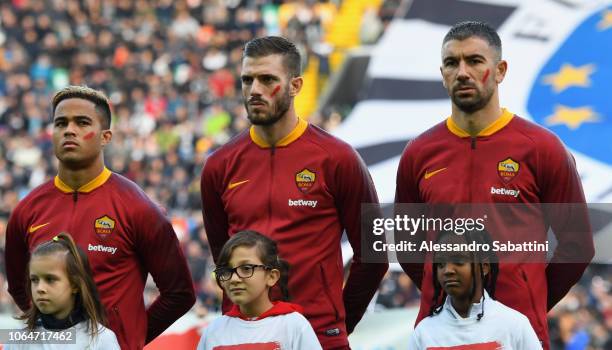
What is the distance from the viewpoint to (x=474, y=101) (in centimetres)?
579

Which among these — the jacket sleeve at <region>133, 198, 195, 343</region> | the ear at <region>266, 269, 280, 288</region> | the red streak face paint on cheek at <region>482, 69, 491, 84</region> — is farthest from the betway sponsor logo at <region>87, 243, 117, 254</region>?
the red streak face paint on cheek at <region>482, 69, 491, 84</region>

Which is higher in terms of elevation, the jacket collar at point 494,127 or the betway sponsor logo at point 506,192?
the jacket collar at point 494,127

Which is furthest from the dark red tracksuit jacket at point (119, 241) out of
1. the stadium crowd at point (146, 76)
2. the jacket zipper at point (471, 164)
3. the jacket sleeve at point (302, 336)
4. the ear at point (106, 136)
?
the stadium crowd at point (146, 76)

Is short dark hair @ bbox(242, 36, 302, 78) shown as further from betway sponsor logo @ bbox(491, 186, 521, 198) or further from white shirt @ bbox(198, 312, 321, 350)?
white shirt @ bbox(198, 312, 321, 350)

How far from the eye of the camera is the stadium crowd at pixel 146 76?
63.5 feet

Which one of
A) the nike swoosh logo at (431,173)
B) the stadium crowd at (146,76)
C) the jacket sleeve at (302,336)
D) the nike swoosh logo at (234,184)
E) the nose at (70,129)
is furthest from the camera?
the stadium crowd at (146,76)

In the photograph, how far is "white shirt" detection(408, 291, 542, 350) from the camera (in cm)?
543

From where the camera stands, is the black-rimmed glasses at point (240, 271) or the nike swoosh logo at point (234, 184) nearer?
the black-rimmed glasses at point (240, 271)

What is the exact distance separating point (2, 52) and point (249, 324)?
19.5m

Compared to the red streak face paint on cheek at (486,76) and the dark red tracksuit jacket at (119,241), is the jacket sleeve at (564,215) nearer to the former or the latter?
the red streak face paint on cheek at (486,76)

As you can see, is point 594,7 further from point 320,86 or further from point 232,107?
point 232,107

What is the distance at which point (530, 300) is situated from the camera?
18.7ft

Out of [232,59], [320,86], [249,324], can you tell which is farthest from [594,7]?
[232,59]

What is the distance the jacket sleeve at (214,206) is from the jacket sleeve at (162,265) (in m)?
0.18
